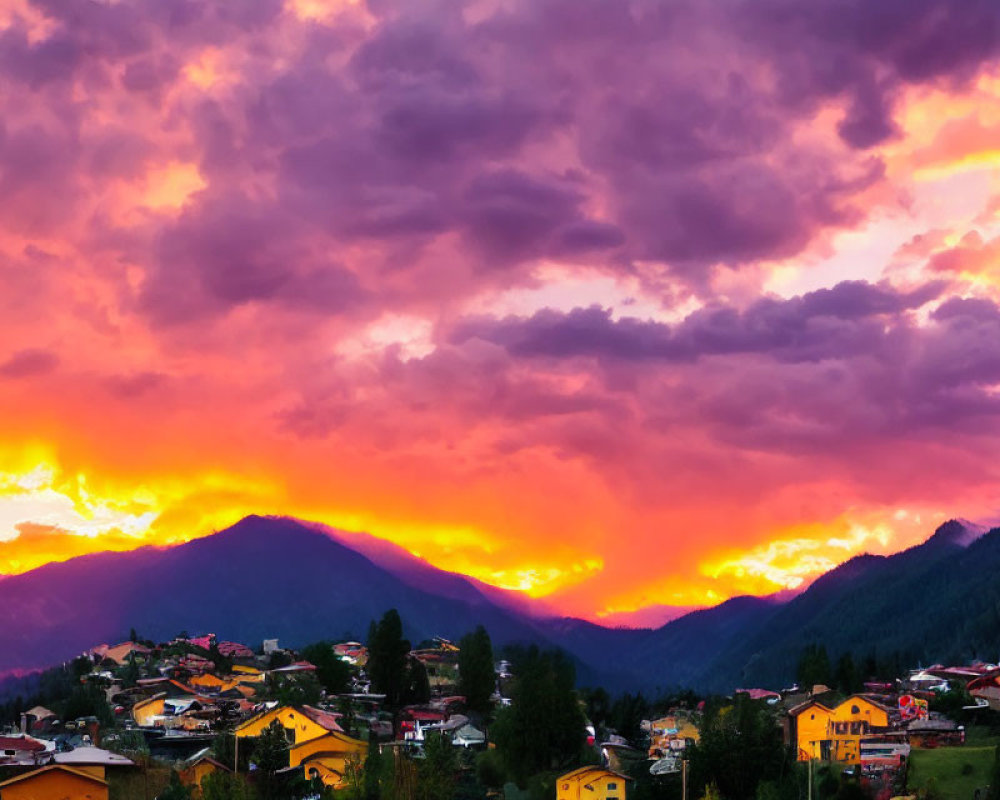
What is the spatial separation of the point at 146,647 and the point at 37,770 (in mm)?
71753

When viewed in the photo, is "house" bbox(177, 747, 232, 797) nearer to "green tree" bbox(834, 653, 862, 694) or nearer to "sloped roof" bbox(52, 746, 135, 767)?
"sloped roof" bbox(52, 746, 135, 767)

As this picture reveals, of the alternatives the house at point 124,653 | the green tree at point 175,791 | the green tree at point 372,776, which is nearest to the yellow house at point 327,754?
the green tree at point 372,776

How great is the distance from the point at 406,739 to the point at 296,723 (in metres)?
10.7

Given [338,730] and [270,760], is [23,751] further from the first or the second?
[338,730]

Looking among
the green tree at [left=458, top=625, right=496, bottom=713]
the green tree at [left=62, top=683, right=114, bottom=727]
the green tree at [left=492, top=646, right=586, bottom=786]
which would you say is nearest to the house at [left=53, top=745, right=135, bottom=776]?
the green tree at [left=492, top=646, right=586, bottom=786]

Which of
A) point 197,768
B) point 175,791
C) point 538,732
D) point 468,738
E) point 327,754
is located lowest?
point 175,791

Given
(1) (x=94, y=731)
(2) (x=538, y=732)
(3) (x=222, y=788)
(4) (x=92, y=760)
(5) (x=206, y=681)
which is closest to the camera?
(3) (x=222, y=788)

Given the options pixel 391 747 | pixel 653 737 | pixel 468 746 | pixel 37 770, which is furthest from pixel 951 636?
pixel 37 770

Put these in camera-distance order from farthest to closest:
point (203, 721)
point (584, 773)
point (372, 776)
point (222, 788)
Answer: point (203, 721), point (584, 773), point (372, 776), point (222, 788)

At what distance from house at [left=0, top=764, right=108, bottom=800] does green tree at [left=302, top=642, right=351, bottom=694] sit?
41.0 metres

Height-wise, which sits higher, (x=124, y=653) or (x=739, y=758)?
(x=124, y=653)

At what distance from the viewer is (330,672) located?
331ft

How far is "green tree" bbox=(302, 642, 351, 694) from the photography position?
99562 mm

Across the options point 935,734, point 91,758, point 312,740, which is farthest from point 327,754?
point 935,734
